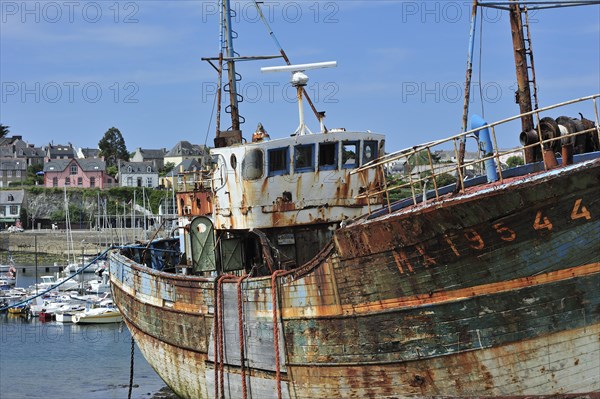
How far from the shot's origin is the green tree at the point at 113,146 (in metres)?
148

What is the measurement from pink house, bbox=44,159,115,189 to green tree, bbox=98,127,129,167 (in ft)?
62.7

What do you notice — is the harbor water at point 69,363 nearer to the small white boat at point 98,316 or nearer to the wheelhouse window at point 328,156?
the small white boat at point 98,316

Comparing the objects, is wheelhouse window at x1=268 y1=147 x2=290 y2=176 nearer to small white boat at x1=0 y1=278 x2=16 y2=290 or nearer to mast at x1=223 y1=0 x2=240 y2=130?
mast at x1=223 y1=0 x2=240 y2=130

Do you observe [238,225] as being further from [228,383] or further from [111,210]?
[111,210]

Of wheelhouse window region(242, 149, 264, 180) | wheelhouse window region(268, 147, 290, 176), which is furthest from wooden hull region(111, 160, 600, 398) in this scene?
wheelhouse window region(268, 147, 290, 176)

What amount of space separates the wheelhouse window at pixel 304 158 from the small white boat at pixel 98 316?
29743mm

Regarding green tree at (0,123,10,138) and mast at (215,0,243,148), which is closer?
mast at (215,0,243,148)

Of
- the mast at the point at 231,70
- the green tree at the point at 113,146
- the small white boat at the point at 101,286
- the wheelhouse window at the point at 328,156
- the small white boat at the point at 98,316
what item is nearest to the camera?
the wheelhouse window at the point at 328,156

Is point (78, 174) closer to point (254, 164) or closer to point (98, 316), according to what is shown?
point (98, 316)

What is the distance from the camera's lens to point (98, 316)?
45.6 m

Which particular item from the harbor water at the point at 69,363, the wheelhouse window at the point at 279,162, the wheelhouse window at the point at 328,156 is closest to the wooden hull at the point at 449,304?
the wheelhouse window at the point at 279,162

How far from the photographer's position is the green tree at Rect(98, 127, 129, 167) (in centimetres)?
14812

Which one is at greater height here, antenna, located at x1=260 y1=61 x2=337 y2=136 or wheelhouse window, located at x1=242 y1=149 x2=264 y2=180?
antenna, located at x1=260 y1=61 x2=337 y2=136

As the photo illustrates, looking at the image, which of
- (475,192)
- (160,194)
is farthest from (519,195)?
(160,194)
